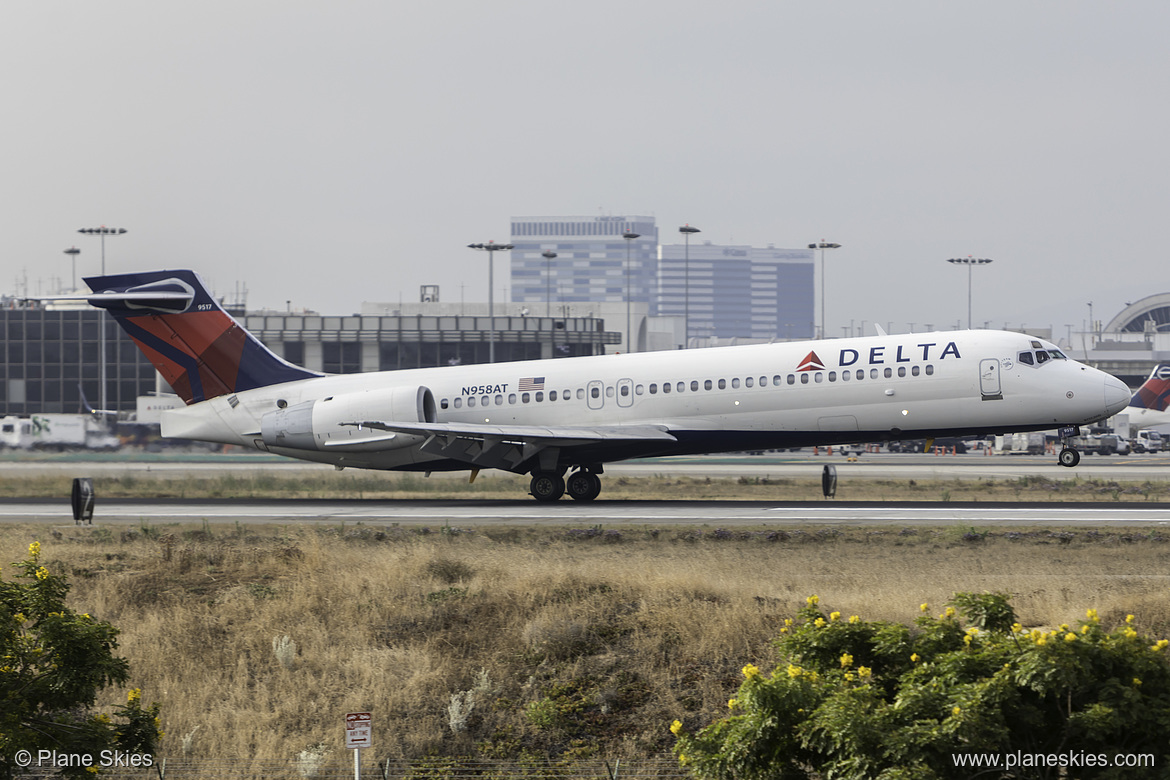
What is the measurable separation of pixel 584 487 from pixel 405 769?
1977cm

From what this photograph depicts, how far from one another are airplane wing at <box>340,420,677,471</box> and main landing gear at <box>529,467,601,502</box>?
1.46 feet

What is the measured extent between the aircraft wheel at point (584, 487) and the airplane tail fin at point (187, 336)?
413 inches

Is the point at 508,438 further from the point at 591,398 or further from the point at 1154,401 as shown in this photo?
the point at 1154,401

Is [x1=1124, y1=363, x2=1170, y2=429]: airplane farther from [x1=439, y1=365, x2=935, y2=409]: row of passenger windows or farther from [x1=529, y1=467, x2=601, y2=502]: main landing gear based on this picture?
[x1=529, y1=467, x2=601, y2=502]: main landing gear

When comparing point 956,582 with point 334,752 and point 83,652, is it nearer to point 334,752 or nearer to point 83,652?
point 334,752

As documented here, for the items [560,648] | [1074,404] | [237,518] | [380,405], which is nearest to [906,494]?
[1074,404]

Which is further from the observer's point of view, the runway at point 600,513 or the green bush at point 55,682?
the runway at point 600,513

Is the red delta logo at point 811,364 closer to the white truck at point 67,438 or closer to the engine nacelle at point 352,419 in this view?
the engine nacelle at point 352,419

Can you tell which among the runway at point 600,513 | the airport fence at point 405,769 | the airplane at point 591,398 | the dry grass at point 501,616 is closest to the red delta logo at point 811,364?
the airplane at point 591,398

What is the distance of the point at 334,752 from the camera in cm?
1446

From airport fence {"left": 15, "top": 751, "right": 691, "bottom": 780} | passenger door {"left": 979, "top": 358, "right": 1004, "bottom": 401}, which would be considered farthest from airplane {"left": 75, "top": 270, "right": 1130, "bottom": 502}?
airport fence {"left": 15, "top": 751, "right": 691, "bottom": 780}

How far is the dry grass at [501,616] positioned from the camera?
1519cm

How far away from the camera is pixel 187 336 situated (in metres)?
35.6

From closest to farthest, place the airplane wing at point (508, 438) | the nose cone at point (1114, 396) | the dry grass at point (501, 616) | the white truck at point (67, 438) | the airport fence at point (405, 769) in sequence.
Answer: the airport fence at point (405, 769) < the dry grass at point (501, 616) < the nose cone at point (1114, 396) < the airplane wing at point (508, 438) < the white truck at point (67, 438)
